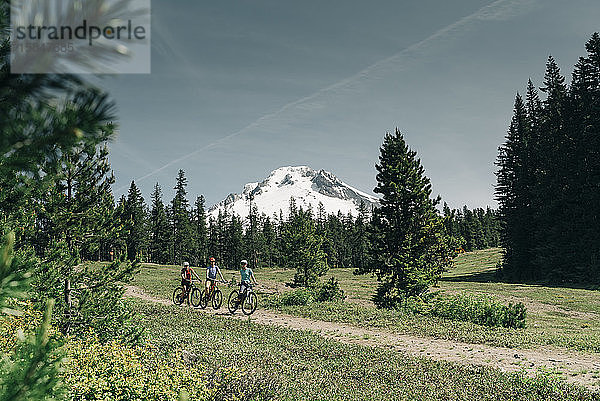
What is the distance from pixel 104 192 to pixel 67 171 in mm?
949

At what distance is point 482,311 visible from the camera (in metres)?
16.9

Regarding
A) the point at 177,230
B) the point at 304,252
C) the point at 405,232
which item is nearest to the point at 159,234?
the point at 177,230

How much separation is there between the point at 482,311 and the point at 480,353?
6001 millimetres

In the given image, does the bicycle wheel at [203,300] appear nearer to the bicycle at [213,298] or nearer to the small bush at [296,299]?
the bicycle at [213,298]

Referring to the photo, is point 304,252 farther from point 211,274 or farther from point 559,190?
point 559,190

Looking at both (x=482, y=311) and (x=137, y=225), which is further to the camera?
(x=137, y=225)

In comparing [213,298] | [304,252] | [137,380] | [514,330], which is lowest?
[514,330]

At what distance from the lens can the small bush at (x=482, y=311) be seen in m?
16.0

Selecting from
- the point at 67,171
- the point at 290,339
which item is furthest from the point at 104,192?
the point at 290,339

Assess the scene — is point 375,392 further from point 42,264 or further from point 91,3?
point 91,3

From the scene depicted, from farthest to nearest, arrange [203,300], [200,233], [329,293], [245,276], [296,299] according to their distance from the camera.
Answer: [200,233], [329,293], [296,299], [203,300], [245,276]

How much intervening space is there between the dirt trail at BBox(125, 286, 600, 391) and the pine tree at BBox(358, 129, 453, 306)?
18.0ft

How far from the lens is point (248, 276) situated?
17531 mm

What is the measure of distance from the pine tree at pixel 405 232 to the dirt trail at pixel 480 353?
5.50 metres
